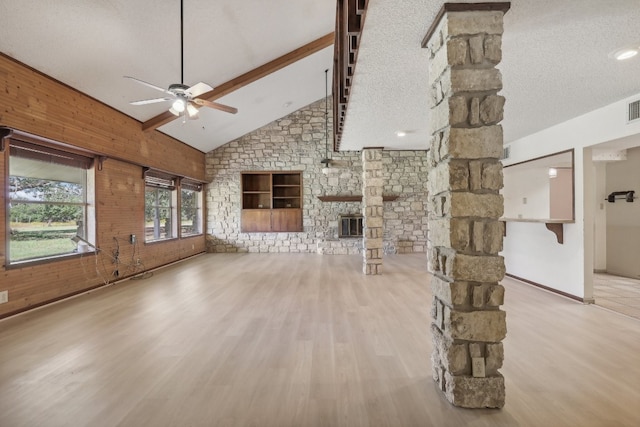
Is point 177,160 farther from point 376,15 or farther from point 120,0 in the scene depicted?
point 376,15

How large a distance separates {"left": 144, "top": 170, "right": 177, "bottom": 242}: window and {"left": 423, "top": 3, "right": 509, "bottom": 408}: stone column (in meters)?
6.08

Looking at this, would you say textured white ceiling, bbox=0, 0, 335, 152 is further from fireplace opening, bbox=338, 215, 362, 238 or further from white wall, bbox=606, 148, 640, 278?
white wall, bbox=606, 148, 640, 278

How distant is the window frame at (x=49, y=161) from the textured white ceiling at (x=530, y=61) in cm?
393

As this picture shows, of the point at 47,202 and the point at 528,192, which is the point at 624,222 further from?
the point at 47,202

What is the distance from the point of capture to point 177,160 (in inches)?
278

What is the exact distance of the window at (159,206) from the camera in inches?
246

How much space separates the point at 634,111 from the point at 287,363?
14.4 ft

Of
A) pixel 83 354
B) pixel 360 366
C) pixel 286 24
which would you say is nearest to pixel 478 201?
pixel 360 366

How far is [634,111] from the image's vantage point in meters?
3.16

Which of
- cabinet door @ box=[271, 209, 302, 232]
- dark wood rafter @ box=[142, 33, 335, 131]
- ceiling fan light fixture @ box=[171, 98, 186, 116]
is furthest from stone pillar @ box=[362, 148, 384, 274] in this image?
cabinet door @ box=[271, 209, 302, 232]

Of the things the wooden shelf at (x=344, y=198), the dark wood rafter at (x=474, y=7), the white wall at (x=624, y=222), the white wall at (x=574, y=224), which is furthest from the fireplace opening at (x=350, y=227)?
the dark wood rafter at (x=474, y=7)

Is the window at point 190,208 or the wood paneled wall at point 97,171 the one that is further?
the window at point 190,208

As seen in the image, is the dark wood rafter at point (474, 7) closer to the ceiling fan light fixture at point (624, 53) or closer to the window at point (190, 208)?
the ceiling fan light fixture at point (624, 53)

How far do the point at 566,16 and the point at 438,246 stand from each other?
1.67 m
